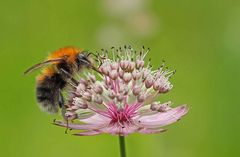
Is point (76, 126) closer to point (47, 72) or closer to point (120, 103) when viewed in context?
point (120, 103)

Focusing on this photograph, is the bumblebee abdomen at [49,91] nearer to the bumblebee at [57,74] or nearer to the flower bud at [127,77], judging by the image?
the bumblebee at [57,74]

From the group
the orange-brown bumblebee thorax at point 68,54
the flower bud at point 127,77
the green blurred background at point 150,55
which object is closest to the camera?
the flower bud at point 127,77

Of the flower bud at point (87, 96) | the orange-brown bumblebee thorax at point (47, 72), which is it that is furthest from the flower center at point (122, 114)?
the orange-brown bumblebee thorax at point (47, 72)

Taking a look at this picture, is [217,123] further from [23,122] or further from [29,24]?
[29,24]

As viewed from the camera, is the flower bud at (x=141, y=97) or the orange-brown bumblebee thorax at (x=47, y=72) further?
the orange-brown bumblebee thorax at (x=47, y=72)

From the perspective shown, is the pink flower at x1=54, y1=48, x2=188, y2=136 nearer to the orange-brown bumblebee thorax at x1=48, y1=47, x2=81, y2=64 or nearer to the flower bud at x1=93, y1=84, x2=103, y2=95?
the flower bud at x1=93, y1=84, x2=103, y2=95

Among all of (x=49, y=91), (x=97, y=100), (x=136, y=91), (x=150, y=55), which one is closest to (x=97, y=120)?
(x=97, y=100)

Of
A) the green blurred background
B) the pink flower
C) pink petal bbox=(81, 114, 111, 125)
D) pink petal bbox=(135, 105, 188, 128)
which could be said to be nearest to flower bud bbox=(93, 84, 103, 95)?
the pink flower
